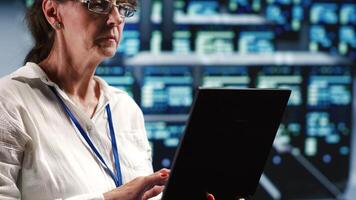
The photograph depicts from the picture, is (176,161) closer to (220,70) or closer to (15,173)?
(15,173)

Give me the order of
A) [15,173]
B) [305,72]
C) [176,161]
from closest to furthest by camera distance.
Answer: [176,161], [15,173], [305,72]

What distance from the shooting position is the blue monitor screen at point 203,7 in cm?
377

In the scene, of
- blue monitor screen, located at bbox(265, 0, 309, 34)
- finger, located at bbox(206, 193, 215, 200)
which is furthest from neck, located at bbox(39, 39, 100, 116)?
blue monitor screen, located at bbox(265, 0, 309, 34)

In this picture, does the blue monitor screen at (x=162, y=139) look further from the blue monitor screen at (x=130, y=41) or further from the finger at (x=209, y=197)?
the finger at (x=209, y=197)

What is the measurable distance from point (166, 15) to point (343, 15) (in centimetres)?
112

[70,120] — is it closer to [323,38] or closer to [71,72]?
[71,72]

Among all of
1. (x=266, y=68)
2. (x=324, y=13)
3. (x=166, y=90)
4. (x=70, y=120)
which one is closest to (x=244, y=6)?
(x=266, y=68)

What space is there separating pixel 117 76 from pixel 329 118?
4.30 ft

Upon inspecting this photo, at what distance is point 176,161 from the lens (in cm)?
142

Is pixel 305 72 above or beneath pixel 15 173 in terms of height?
beneath

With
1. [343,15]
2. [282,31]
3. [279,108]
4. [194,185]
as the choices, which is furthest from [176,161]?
[343,15]

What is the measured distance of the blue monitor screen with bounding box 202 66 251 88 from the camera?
12.5ft

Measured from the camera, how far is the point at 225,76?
3826 mm

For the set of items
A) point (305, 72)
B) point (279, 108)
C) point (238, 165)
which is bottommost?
point (305, 72)
